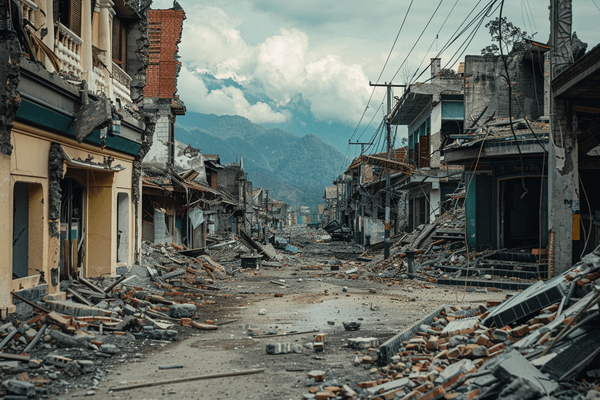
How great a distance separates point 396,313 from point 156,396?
641 centimetres

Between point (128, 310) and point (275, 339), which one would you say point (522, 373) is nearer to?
point (275, 339)

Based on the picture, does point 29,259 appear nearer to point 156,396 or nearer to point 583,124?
point 156,396

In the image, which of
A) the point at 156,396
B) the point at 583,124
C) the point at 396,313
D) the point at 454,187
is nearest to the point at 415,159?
the point at 454,187

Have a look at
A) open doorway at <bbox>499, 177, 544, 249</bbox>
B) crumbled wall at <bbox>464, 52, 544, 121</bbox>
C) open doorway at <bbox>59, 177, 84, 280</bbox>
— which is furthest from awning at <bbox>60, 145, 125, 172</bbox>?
crumbled wall at <bbox>464, 52, 544, 121</bbox>

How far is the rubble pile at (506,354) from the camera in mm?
4492

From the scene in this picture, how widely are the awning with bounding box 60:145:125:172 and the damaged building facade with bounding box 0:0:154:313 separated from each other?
39 millimetres

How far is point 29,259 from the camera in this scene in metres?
8.98

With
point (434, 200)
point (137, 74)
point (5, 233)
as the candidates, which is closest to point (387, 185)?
point (434, 200)

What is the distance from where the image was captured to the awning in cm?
966

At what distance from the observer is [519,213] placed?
21.5 meters

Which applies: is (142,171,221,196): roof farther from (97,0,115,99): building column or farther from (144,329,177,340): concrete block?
(144,329,177,340): concrete block

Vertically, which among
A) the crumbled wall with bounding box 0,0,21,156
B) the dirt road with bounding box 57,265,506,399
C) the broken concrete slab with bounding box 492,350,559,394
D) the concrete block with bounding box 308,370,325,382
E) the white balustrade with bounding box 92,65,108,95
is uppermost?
the white balustrade with bounding box 92,65,108,95

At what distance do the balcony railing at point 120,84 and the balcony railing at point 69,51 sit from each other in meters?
2.22

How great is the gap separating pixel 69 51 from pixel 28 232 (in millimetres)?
3750
